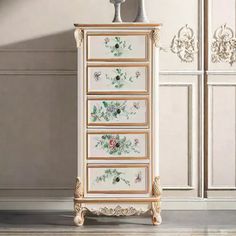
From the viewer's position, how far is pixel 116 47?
418 centimetres

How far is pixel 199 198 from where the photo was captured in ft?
15.5

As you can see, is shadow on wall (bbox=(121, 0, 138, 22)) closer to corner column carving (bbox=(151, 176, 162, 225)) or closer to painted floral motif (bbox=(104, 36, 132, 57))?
painted floral motif (bbox=(104, 36, 132, 57))

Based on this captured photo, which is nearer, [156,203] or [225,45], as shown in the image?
[156,203]

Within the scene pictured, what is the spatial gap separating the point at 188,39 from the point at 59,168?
1291mm

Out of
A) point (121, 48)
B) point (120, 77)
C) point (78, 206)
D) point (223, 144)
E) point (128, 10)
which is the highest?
point (128, 10)

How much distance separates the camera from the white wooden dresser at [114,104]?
417 cm

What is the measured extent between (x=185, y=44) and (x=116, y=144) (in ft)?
3.26

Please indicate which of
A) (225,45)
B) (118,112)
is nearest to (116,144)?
(118,112)

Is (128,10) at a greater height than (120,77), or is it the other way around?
(128,10)

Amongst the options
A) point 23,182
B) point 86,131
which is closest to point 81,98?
point 86,131

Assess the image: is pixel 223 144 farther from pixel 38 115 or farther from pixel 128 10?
pixel 38 115

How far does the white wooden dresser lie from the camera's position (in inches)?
164

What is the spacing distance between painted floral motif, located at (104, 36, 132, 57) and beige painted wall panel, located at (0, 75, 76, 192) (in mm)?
621

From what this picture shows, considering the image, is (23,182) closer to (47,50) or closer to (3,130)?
(3,130)
